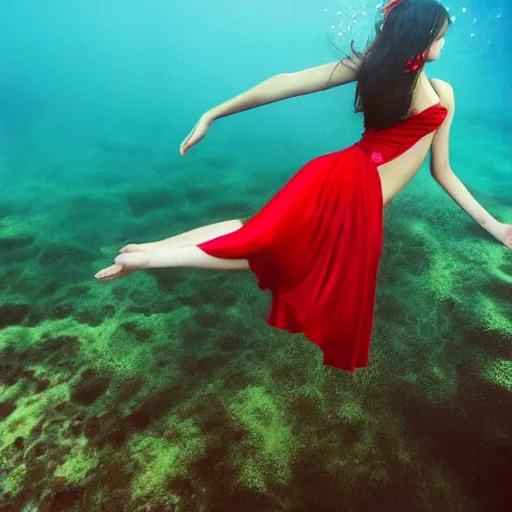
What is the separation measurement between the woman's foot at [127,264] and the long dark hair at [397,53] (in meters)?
0.94

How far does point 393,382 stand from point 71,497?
4.44ft

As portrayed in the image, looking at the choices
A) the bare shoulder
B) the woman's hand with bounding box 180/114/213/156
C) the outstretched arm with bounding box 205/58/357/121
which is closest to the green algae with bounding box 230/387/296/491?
the woman's hand with bounding box 180/114/213/156

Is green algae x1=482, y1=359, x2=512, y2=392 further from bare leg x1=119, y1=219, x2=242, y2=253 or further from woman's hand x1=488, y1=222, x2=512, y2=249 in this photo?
bare leg x1=119, y1=219, x2=242, y2=253

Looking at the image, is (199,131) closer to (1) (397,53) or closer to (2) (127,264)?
(2) (127,264)

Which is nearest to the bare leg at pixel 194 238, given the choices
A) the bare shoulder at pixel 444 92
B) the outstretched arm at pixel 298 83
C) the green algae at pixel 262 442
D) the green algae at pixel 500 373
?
the outstretched arm at pixel 298 83

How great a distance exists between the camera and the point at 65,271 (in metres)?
3.01

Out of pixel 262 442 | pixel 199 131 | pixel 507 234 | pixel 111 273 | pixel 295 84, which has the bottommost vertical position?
pixel 262 442

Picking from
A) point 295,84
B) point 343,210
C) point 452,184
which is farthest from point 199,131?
point 452,184

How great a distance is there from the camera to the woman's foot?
135 centimetres

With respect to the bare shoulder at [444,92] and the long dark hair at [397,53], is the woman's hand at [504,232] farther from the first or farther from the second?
the long dark hair at [397,53]

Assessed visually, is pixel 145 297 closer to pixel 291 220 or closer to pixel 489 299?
pixel 291 220

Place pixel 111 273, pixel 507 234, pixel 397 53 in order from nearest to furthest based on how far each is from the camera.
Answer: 1. pixel 397 53
2. pixel 111 273
3. pixel 507 234

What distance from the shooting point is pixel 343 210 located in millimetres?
1341

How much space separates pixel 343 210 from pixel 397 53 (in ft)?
1.72
